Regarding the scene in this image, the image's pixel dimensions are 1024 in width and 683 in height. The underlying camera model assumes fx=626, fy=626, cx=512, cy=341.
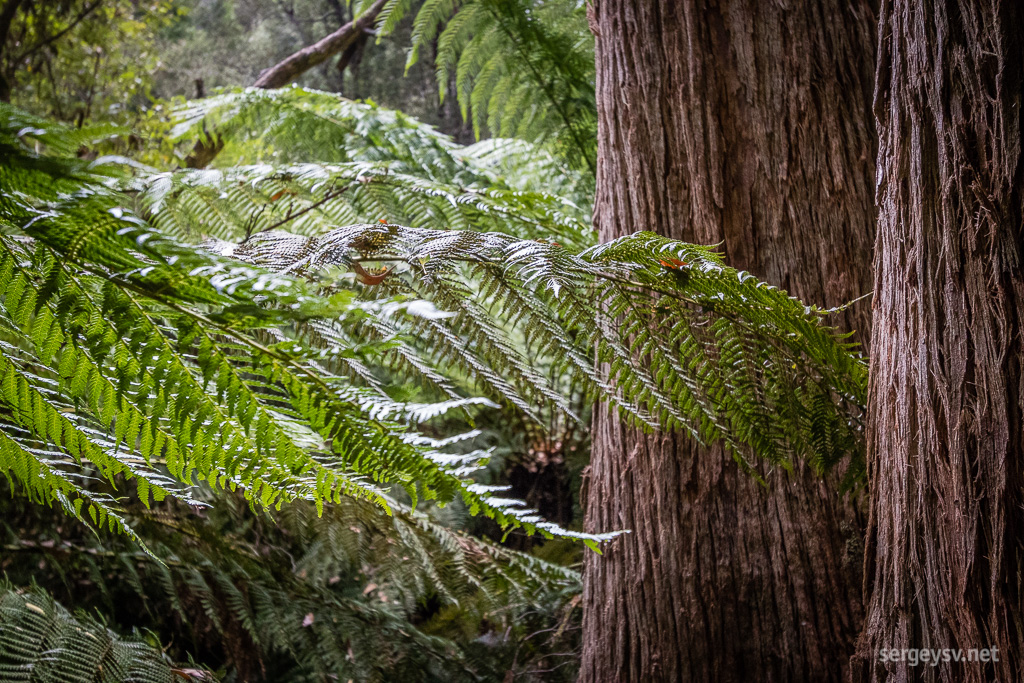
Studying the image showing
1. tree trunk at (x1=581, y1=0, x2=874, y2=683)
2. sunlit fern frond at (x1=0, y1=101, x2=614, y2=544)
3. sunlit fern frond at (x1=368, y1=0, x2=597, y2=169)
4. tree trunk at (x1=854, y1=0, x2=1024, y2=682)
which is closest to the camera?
sunlit fern frond at (x1=0, y1=101, x2=614, y2=544)

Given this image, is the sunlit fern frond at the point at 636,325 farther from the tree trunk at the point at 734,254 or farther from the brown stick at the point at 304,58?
the brown stick at the point at 304,58

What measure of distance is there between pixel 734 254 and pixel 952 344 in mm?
401

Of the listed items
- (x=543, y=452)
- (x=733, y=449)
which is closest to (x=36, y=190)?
(x=733, y=449)

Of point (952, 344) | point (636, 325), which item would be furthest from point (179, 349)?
point (952, 344)

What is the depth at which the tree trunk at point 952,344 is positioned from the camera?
71cm

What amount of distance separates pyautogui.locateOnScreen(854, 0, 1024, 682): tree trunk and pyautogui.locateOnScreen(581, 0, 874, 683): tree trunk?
183 mm

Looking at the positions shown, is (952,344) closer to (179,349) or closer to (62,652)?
(179,349)

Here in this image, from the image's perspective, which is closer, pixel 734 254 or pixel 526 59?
pixel 734 254

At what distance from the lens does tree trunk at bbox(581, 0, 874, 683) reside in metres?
1.02

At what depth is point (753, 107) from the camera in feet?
3.68

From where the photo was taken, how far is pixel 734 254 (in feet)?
3.61

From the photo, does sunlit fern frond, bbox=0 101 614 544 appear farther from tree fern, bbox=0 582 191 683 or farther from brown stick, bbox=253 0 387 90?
brown stick, bbox=253 0 387 90

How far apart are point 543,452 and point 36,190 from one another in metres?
2.88

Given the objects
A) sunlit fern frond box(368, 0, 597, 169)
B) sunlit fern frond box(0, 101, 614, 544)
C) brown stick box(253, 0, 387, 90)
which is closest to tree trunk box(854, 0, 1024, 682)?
sunlit fern frond box(0, 101, 614, 544)
